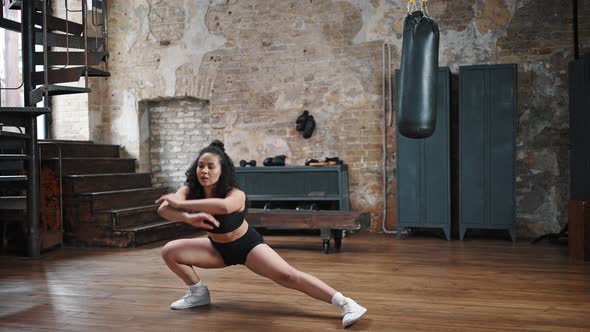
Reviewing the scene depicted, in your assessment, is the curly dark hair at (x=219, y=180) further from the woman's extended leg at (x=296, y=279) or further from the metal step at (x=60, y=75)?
the metal step at (x=60, y=75)

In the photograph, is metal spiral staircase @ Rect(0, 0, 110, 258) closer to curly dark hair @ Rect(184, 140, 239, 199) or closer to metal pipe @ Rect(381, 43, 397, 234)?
curly dark hair @ Rect(184, 140, 239, 199)

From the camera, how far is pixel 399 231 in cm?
640

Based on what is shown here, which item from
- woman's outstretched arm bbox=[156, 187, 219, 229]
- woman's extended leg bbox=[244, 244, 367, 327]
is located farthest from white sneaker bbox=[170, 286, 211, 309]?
woman's outstretched arm bbox=[156, 187, 219, 229]

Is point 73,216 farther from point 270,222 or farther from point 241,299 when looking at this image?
point 241,299

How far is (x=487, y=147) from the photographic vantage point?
6.10 metres

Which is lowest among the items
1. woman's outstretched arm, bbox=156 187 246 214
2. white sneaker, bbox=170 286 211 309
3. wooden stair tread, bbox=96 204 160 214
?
white sneaker, bbox=170 286 211 309

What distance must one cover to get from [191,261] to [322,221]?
2.33 meters

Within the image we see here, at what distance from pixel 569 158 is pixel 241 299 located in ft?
14.6

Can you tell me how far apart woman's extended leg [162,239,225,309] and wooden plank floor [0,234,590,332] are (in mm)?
89

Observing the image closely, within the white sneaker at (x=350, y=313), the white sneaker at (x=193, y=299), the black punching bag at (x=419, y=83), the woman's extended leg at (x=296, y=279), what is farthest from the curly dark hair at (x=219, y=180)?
the black punching bag at (x=419, y=83)

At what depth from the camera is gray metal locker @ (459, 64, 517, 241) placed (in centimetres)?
602

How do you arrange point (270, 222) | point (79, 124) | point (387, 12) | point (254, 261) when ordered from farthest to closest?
point (79, 124)
point (387, 12)
point (270, 222)
point (254, 261)

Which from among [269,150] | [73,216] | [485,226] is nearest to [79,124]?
[73,216]

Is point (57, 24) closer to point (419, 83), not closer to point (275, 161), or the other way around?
point (275, 161)
